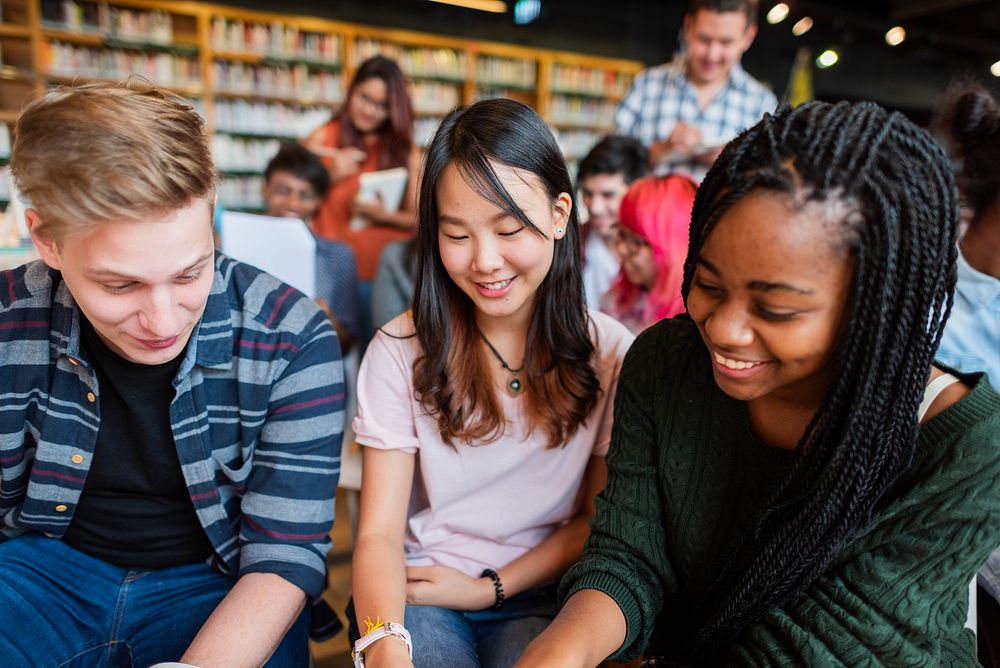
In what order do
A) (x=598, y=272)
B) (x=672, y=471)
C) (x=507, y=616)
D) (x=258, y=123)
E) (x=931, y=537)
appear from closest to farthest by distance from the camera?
(x=931, y=537), (x=672, y=471), (x=507, y=616), (x=598, y=272), (x=258, y=123)

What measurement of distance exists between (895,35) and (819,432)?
7993mm

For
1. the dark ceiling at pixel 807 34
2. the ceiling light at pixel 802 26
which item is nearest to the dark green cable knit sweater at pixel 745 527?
the dark ceiling at pixel 807 34

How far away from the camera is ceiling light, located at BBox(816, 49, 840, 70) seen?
7559 millimetres

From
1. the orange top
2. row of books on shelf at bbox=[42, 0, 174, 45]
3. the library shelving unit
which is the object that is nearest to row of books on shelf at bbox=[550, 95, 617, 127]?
the library shelving unit

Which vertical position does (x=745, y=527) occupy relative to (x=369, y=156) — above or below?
below

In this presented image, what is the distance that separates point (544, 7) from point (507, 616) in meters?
6.59

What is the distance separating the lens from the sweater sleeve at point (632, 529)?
39.1 inches

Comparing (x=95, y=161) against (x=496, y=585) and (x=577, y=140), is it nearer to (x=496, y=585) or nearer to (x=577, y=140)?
(x=496, y=585)

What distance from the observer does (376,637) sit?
983mm

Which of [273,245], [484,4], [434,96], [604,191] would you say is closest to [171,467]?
[273,245]

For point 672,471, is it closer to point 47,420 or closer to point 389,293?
point 47,420

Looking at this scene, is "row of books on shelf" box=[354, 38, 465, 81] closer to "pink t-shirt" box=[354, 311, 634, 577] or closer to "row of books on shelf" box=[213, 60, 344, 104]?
"row of books on shelf" box=[213, 60, 344, 104]

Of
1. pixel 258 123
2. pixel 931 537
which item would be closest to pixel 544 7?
pixel 258 123

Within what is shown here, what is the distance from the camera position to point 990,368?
1.39 meters
